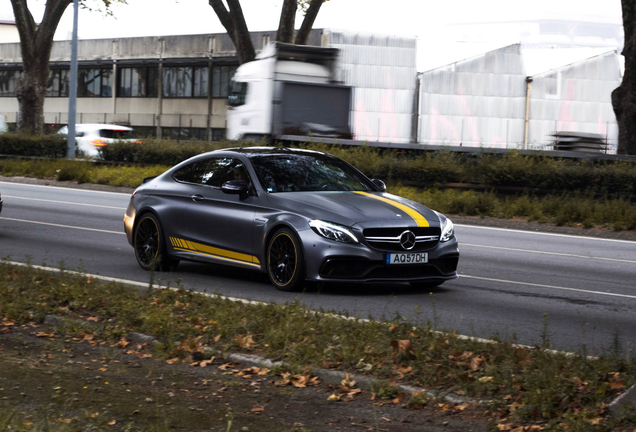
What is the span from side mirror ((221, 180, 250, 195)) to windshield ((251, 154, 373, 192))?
19 cm

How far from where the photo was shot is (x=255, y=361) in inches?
248

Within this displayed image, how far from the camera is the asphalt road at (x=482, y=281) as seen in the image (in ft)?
26.2

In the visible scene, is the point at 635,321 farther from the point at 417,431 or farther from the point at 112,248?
the point at 112,248

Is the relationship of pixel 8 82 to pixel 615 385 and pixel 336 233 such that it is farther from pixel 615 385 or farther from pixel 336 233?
pixel 615 385

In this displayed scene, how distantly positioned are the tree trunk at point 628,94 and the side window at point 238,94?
1124cm

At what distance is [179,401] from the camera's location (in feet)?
17.8

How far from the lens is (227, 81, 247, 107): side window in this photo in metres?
27.8

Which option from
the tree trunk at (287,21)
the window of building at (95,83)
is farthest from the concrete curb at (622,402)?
the window of building at (95,83)

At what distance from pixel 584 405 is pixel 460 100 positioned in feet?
153

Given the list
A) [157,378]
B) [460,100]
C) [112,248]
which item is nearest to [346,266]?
[157,378]

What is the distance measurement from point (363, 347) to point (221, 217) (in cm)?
405

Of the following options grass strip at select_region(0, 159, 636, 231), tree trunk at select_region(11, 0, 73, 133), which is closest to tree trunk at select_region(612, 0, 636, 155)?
grass strip at select_region(0, 159, 636, 231)

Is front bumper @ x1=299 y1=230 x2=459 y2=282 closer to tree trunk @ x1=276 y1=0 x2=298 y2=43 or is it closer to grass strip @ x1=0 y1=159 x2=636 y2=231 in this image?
grass strip @ x1=0 y1=159 x2=636 y2=231

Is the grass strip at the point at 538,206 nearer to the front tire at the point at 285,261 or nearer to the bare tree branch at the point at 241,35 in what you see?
the front tire at the point at 285,261
